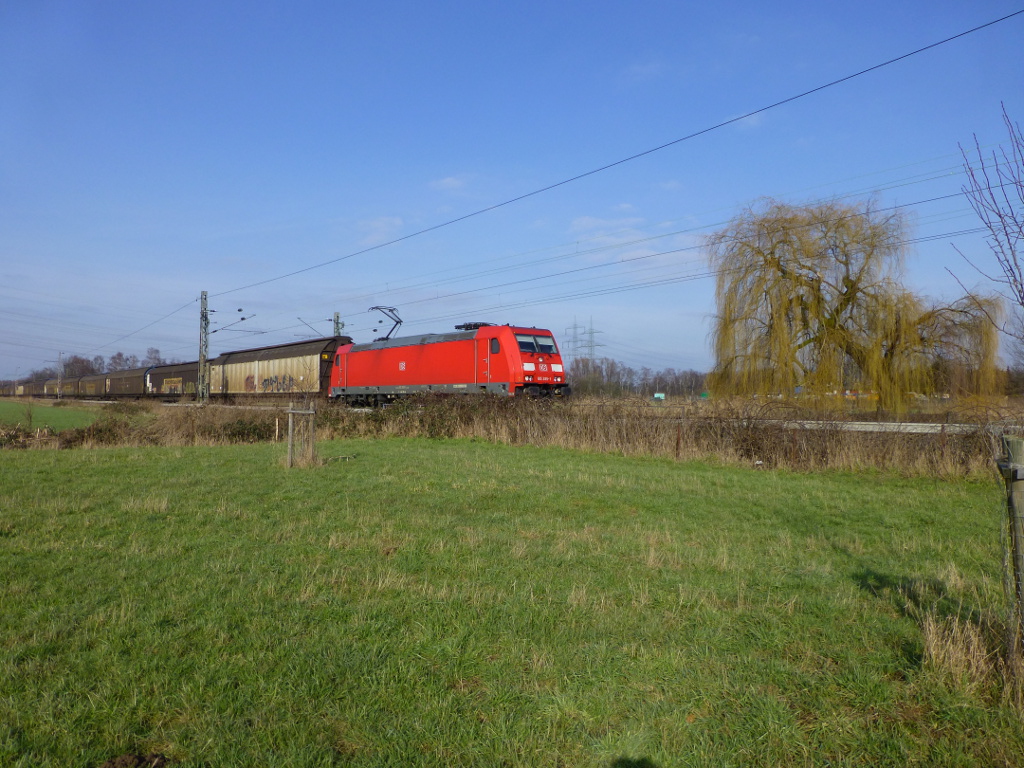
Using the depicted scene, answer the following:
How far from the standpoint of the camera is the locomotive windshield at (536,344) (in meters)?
23.1

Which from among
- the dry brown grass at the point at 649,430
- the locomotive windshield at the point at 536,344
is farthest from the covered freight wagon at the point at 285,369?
the locomotive windshield at the point at 536,344

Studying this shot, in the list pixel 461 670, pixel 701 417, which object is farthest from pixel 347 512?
pixel 701 417

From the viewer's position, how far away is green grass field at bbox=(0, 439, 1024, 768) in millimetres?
3025

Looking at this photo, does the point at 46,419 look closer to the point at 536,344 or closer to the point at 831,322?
the point at 536,344

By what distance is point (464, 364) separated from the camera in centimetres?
2450

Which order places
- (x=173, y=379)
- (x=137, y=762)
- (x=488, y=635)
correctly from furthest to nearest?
(x=173, y=379) → (x=488, y=635) → (x=137, y=762)

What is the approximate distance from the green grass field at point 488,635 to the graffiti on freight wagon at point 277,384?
2549 cm

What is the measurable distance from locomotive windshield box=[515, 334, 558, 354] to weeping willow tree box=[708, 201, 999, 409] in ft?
19.1

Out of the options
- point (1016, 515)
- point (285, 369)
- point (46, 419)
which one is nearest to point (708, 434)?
point (1016, 515)

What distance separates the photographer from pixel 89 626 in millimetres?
4125

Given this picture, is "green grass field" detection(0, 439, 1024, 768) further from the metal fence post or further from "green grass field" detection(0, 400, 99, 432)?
"green grass field" detection(0, 400, 99, 432)

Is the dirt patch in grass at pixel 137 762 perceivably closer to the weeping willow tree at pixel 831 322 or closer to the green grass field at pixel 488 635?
the green grass field at pixel 488 635

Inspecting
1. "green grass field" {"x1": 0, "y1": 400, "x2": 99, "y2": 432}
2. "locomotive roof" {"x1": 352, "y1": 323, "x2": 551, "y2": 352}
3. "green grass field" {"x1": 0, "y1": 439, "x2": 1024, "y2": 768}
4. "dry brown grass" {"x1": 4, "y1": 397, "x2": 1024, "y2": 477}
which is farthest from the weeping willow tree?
"green grass field" {"x1": 0, "y1": 400, "x2": 99, "y2": 432}

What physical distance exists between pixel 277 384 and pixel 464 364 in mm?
14018
